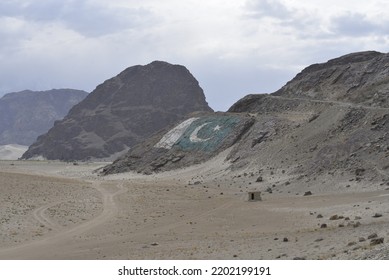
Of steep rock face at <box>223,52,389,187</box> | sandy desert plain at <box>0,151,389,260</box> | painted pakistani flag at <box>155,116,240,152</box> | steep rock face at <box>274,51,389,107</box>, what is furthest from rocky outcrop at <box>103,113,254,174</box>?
sandy desert plain at <box>0,151,389,260</box>

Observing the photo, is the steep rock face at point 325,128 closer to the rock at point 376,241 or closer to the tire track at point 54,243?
the tire track at point 54,243

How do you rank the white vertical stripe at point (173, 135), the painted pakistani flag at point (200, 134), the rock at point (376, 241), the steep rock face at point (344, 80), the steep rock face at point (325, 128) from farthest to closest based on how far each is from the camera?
the white vertical stripe at point (173, 135) < the steep rock face at point (344, 80) < the painted pakistani flag at point (200, 134) < the steep rock face at point (325, 128) < the rock at point (376, 241)

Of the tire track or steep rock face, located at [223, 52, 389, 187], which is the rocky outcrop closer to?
steep rock face, located at [223, 52, 389, 187]

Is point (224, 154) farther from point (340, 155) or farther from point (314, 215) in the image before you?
point (314, 215)

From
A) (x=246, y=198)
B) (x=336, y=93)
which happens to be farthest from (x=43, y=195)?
(x=336, y=93)

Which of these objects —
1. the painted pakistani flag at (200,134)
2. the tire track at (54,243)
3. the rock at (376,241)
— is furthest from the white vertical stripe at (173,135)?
the rock at (376,241)

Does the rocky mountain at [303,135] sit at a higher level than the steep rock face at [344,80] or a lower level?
lower

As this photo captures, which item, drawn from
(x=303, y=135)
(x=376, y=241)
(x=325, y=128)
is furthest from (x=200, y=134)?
(x=376, y=241)
